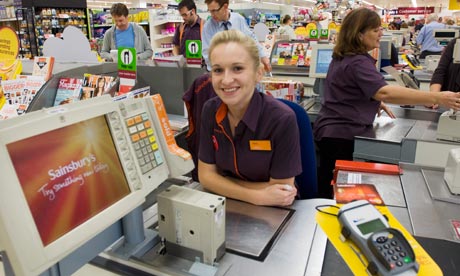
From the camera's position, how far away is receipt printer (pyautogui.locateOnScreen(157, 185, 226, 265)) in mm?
973

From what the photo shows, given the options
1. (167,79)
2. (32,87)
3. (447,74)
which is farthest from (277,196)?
(447,74)

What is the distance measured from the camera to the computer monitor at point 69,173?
0.68m

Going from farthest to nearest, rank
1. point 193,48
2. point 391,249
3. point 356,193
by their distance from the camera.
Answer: point 193,48 → point 356,193 → point 391,249

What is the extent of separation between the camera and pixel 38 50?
284 inches

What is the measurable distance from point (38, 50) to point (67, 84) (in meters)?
5.81

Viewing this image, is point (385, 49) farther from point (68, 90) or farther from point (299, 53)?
point (68, 90)

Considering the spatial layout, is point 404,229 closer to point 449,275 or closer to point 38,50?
point 449,275

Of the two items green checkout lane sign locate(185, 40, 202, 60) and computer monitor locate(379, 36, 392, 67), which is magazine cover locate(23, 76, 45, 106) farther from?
computer monitor locate(379, 36, 392, 67)

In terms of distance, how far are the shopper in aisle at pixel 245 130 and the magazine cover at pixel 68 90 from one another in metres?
1.01

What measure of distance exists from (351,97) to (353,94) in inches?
0.9

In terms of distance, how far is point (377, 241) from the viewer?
988 mm

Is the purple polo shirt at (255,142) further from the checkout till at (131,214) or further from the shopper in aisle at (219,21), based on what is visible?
the shopper in aisle at (219,21)

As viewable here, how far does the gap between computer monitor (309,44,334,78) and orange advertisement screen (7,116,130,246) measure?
272 cm

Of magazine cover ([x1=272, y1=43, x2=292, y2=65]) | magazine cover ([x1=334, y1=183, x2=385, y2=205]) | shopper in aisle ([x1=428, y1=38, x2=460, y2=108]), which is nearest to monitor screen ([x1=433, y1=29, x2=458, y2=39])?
shopper in aisle ([x1=428, y1=38, x2=460, y2=108])
